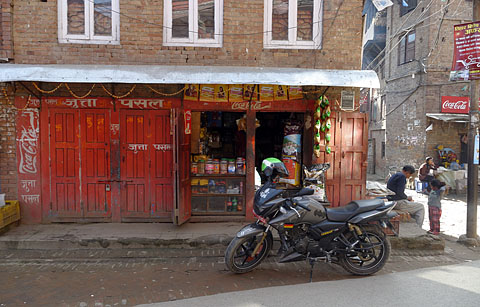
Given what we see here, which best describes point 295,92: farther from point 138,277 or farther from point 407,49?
point 407,49

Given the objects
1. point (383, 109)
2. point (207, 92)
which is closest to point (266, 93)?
point (207, 92)

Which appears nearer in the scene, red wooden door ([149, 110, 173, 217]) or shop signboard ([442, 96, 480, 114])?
red wooden door ([149, 110, 173, 217])

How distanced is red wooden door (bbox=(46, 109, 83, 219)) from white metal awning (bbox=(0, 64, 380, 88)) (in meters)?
1.29

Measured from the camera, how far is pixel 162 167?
7152 mm

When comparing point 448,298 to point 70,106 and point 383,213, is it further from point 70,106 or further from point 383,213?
point 70,106

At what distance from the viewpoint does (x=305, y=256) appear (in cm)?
480

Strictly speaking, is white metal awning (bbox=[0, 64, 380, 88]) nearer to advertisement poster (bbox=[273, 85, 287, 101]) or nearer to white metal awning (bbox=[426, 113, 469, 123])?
advertisement poster (bbox=[273, 85, 287, 101])

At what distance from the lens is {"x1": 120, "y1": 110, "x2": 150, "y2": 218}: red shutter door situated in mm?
7082

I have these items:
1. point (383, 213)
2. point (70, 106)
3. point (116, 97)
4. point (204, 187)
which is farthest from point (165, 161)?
point (383, 213)

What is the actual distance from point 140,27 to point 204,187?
12.1ft

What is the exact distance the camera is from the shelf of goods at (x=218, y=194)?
7.39 m

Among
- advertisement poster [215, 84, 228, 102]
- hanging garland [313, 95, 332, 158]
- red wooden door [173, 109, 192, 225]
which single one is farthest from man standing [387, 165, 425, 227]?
red wooden door [173, 109, 192, 225]

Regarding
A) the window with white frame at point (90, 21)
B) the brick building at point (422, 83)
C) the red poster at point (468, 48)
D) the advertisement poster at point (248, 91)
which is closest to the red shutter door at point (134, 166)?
the window with white frame at point (90, 21)

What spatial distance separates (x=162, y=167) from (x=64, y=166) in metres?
2.07
